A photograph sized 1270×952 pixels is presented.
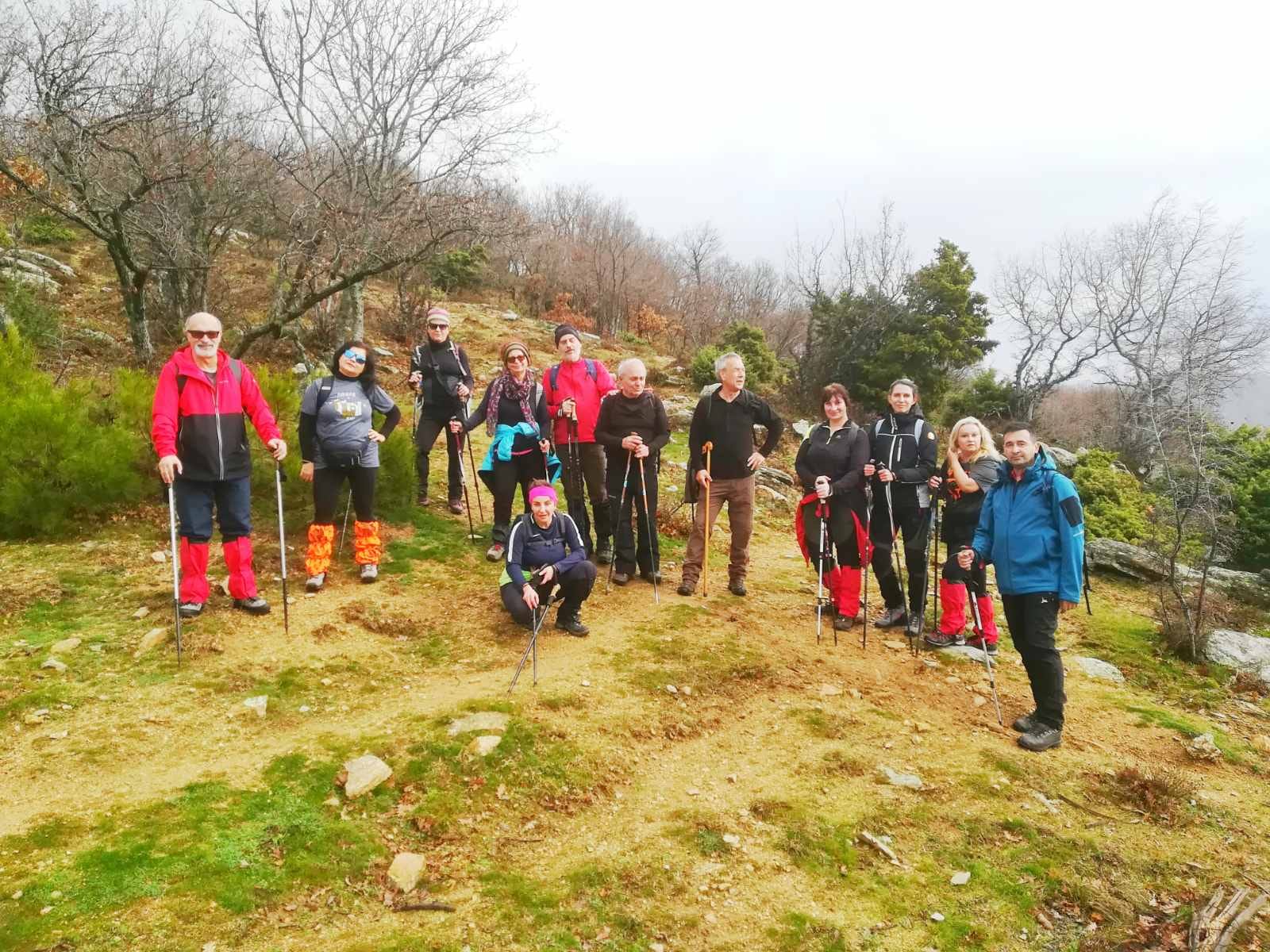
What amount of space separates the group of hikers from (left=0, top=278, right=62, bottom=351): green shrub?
360 inches

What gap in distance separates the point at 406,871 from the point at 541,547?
2.59 metres

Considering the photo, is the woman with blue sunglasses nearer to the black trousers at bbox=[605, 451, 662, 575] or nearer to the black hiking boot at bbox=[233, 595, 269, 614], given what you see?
the black hiking boot at bbox=[233, 595, 269, 614]

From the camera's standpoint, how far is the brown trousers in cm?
638

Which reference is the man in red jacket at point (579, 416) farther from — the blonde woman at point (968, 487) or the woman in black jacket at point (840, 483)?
the blonde woman at point (968, 487)

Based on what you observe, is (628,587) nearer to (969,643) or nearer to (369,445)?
(369,445)

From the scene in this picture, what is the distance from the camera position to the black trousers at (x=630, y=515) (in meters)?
6.47

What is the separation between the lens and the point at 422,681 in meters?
4.72

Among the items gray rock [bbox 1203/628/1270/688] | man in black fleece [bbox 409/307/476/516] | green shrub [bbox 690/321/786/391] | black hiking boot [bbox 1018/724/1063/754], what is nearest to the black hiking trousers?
black hiking boot [bbox 1018/724/1063/754]

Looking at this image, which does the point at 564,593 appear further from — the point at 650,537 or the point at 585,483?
the point at 585,483

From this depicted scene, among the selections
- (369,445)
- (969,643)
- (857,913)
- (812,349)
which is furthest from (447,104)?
(857,913)

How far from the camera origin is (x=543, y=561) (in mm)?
5285

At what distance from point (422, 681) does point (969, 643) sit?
15.9ft

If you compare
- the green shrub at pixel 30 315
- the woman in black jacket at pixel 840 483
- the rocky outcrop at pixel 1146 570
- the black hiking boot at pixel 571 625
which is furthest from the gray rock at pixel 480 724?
the green shrub at pixel 30 315

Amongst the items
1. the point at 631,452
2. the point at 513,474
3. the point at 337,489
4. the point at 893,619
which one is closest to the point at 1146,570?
the point at 893,619
